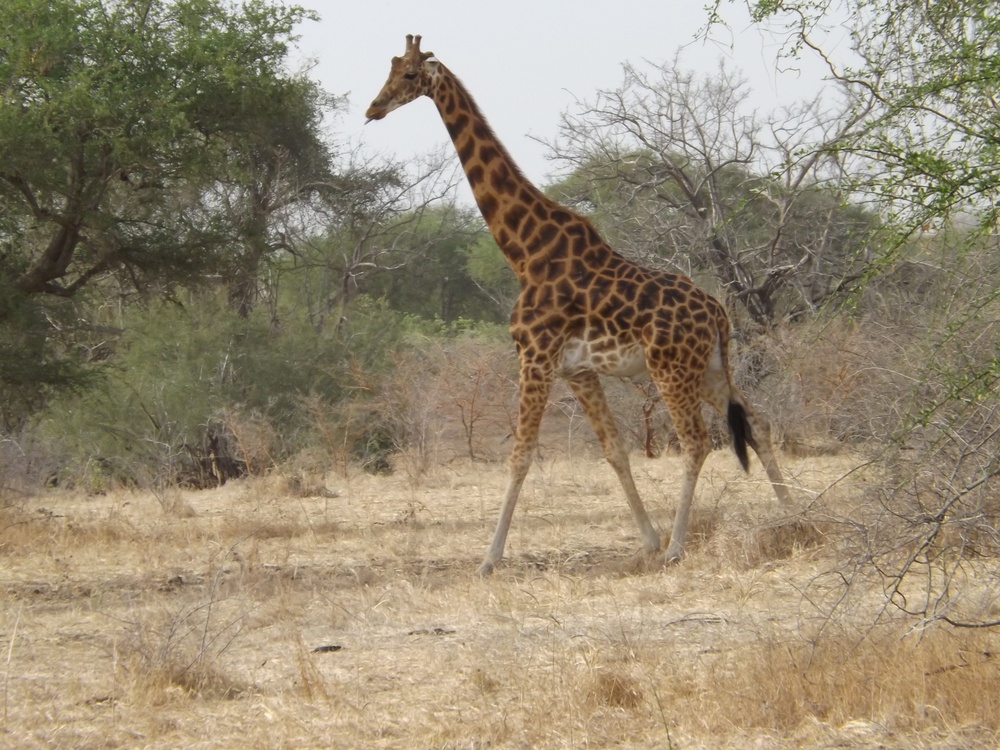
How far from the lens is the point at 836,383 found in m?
11.0

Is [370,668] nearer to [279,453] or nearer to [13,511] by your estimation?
[13,511]

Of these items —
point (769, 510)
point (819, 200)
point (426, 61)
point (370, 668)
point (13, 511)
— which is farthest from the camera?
point (819, 200)

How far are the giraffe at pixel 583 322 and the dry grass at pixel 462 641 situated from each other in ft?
1.71

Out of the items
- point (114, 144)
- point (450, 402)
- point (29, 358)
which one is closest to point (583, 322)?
point (114, 144)

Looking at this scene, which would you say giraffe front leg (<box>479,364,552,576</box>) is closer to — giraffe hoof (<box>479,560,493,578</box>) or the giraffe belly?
giraffe hoof (<box>479,560,493,578</box>)

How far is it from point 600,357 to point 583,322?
239 millimetres

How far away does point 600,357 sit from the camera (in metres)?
7.64

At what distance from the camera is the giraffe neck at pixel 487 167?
807 centimetres

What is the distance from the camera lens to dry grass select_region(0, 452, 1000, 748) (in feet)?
13.3

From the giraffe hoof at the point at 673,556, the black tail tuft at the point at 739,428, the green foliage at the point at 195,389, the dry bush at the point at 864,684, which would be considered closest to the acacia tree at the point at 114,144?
the green foliage at the point at 195,389

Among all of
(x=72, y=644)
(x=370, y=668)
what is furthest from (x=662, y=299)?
(x=72, y=644)

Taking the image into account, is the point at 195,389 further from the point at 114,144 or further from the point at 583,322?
the point at 583,322

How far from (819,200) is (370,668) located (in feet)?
35.6

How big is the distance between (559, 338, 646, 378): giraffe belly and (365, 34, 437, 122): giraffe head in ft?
6.20
